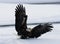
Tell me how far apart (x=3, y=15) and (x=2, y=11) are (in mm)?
143

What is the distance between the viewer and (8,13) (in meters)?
1.99

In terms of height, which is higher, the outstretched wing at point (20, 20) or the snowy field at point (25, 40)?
the outstretched wing at point (20, 20)

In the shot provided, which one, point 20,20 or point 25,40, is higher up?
point 20,20

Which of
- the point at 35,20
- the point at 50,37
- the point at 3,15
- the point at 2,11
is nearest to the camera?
the point at 50,37

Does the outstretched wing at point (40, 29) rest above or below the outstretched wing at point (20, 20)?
below

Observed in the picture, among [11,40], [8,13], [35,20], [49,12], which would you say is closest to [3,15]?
[8,13]

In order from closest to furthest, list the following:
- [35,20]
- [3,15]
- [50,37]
→ [50,37] < [35,20] < [3,15]

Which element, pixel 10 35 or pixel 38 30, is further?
pixel 10 35

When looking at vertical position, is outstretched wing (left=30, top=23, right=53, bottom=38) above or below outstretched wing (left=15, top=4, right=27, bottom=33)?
below

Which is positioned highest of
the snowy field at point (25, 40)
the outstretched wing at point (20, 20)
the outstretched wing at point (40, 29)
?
the outstretched wing at point (20, 20)

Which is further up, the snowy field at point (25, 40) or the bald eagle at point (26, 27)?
the bald eagle at point (26, 27)

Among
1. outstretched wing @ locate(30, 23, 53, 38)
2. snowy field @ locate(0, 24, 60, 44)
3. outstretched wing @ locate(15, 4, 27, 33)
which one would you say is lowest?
snowy field @ locate(0, 24, 60, 44)

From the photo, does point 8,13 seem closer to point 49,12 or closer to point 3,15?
point 3,15

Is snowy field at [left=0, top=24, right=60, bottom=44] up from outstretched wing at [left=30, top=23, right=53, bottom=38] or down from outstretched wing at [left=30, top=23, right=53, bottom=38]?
down
